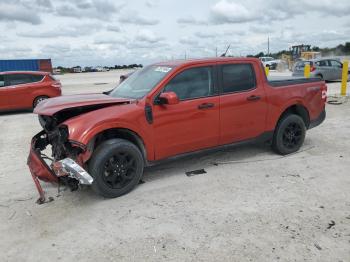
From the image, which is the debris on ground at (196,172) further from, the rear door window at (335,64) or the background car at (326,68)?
the rear door window at (335,64)

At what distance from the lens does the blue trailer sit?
127 ft

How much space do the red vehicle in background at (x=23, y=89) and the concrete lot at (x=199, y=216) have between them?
769 centimetres

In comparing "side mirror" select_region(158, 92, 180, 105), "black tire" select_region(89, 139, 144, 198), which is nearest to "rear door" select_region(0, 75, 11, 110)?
"black tire" select_region(89, 139, 144, 198)

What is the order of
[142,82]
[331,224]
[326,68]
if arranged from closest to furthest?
[331,224] → [142,82] → [326,68]

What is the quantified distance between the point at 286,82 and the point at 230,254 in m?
3.79

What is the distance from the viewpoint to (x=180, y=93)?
5066 millimetres

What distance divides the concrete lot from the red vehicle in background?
7.69 m

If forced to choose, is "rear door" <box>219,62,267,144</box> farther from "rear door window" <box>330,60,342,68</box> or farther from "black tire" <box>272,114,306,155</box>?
"rear door window" <box>330,60,342,68</box>

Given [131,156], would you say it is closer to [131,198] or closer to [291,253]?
[131,198]

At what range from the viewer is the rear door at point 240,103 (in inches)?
215

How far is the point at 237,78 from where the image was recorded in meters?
5.64

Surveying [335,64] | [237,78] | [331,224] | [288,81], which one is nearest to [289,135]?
[288,81]

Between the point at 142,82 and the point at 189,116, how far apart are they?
2.96 ft

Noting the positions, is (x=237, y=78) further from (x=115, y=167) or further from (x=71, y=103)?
(x=71, y=103)
